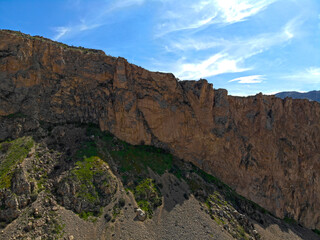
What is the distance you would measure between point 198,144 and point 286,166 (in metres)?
25.9

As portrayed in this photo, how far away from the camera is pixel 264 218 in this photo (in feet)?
161

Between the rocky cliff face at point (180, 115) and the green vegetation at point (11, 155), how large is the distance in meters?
2.77

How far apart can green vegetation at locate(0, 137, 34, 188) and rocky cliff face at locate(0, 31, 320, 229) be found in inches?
109

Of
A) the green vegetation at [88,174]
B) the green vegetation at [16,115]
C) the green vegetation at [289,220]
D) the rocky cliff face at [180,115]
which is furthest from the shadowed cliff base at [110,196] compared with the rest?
the rocky cliff face at [180,115]

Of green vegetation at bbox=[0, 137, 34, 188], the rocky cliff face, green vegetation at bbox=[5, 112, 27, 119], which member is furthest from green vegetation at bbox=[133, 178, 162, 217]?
green vegetation at bbox=[5, 112, 27, 119]

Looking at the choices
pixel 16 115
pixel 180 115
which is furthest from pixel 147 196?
pixel 16 115

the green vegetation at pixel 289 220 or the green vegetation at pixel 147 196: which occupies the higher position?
the green vegetation at pixel 147 196

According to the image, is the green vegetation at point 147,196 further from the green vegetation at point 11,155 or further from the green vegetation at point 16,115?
the green vegetation at point 16,115

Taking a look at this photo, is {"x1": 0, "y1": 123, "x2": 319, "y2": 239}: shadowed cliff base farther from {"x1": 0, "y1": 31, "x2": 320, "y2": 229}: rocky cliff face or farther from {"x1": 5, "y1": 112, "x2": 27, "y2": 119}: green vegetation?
{"x1": 0, "y1": 31, "x2": 320, "y2": 229}: rocky cliff face

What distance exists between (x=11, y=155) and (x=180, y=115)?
118 feet

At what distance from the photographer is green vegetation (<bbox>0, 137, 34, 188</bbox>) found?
32.3 m

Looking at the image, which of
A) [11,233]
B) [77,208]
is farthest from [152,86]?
[11,233]

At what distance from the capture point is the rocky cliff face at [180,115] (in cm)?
4394

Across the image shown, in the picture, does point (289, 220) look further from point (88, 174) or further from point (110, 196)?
point (88, 174)
